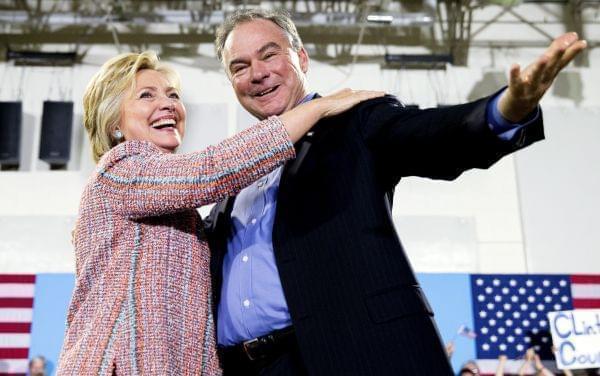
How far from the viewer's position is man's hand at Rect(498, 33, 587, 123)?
3.61ft

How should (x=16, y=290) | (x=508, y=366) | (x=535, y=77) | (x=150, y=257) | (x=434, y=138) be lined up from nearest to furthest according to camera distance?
(x=535, y=77) < (x=434, y=138) < (x=150, y=257) < (x=508, y=366) < (x=16, y=290)

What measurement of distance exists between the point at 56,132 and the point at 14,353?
2.64 m

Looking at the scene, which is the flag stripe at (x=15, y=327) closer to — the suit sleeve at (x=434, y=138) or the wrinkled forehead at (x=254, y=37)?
the wrinkled forehead at (x=254, y=37)

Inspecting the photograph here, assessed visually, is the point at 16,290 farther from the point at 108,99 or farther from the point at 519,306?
the point at 108,99

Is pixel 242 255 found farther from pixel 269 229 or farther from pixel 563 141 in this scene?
pixel 563 141

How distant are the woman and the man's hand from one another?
42 cm

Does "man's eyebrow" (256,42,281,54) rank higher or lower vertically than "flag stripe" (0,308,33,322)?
higher

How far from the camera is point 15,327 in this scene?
7.60 m

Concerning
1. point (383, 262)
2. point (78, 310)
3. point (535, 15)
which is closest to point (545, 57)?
point (383, 262)

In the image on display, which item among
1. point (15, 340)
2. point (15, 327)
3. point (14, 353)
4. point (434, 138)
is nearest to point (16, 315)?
point (15, 327)

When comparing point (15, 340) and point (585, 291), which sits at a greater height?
point (585, 291)

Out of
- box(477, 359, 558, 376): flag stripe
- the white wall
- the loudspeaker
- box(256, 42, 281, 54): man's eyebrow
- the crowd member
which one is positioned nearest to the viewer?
box(256, 42, 281, 54): man's eyebrow

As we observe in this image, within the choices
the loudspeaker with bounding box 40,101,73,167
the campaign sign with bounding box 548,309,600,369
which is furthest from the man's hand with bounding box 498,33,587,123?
the loudspeaker with bounding box 40,101,73,167

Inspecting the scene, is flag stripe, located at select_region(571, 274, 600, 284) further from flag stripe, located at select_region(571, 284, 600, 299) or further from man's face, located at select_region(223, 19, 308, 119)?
man's face, located at select_region(223, 19, 308, 119)
